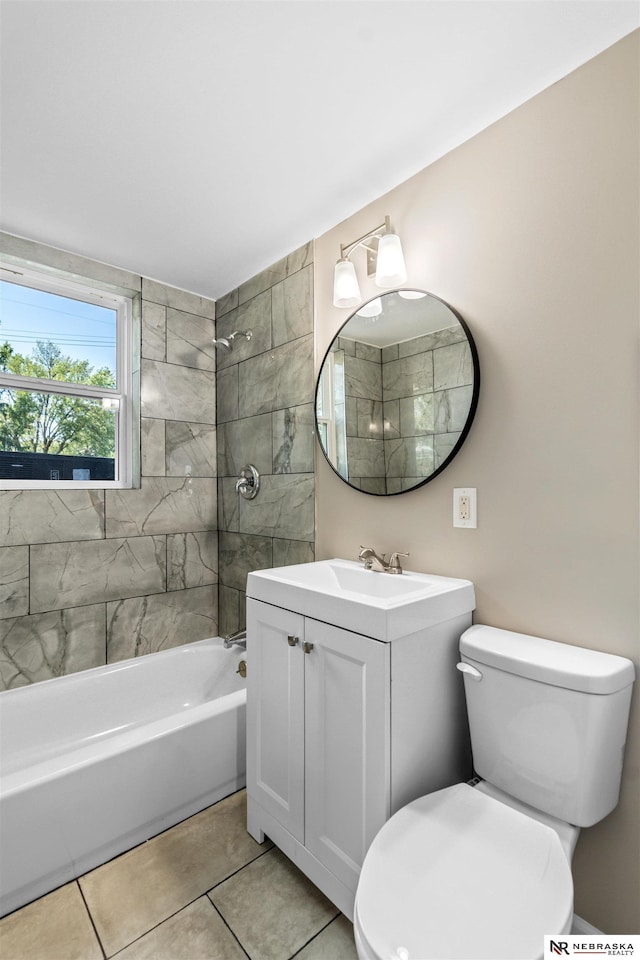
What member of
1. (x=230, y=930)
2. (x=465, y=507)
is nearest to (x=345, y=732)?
(x=230, y=930)

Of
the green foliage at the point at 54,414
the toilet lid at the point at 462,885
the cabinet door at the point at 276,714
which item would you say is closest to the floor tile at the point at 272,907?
the cabinet door at the point at 276,714

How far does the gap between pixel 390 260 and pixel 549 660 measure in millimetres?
1380

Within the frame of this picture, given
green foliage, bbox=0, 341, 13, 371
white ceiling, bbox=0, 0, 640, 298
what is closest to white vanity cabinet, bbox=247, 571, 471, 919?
white ceiling, bbox=0, 0, 640, 298

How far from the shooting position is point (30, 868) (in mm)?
1433

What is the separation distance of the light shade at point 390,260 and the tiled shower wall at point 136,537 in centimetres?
145

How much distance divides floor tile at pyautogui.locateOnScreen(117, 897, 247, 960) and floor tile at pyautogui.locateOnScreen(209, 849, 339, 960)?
0.03 metres

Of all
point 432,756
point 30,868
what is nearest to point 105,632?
point 30,868

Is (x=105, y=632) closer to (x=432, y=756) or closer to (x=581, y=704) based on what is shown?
(x=432, y=756)

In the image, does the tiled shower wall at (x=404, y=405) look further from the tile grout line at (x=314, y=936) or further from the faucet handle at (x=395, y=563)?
the tile grout line at (x=314, y=936)

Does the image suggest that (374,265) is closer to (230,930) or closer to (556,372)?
(556,372)

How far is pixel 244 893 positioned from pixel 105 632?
1370 mm

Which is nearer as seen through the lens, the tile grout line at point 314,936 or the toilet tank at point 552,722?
the toilet tank at point 552,722

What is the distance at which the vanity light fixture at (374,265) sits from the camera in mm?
1680
